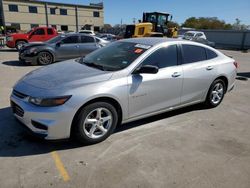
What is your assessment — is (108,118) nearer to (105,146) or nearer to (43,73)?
(105,146)

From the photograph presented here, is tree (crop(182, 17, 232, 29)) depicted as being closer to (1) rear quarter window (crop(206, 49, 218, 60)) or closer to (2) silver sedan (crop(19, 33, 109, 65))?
(2) silver sedan (crop(19, 33, 109, 65))

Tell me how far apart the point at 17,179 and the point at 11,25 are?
57183 millimetres

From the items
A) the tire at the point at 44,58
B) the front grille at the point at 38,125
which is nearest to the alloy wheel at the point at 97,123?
the front grille at the point at 38,125

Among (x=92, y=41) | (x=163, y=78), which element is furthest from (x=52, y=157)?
(x=92, y=41)

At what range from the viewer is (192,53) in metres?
4.78

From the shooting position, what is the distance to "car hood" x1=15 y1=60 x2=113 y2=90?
337 cm

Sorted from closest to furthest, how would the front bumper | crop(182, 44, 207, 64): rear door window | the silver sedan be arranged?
the front bumper
crop(182, 44, 207, 64): rear door window
the silver sedan

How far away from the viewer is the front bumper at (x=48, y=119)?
3.16 metres

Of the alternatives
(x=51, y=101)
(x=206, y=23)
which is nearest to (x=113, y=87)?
(x=51, y=101)

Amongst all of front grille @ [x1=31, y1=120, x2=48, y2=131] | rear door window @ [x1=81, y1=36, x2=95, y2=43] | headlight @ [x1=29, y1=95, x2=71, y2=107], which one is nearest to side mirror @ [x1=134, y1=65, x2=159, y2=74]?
headlight @ [x1=29, y1=95, x2=71, y2=107]

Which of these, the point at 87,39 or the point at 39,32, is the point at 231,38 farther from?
the point at 87,39

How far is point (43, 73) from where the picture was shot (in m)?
3.92

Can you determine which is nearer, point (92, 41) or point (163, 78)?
point (163, 78)

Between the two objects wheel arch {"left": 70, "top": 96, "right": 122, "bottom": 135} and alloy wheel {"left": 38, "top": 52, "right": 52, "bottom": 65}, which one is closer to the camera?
wheel arch {"left": 70, "top": 96, "right": 122, "bottom": 135}
